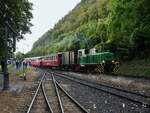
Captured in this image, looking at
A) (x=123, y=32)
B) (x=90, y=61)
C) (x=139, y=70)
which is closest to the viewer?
(x=139, y=70)

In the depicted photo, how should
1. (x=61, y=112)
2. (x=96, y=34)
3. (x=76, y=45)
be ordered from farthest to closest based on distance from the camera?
(x=76, y=45) → (x=96, y=34) → (x=61, y=112)

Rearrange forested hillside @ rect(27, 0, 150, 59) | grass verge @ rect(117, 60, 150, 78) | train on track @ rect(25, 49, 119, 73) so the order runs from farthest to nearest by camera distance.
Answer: train on track @ rect(25, 49, 119, 73) → grass verge @ rect(117, 60, 150, 78) → forested hillside @ rect(27, 0, 150, 59)

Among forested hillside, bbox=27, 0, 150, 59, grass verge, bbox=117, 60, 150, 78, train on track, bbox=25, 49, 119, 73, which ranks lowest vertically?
grass verge, bbox=117, 60, 150, 78

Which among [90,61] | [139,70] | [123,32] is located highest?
[123,32]

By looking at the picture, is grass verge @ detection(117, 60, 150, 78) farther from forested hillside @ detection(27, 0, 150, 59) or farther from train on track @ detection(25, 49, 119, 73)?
forested hillside @ detection(27, 0, 150, 59)

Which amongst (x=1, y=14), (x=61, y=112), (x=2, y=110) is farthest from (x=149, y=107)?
(x=1, y=14)

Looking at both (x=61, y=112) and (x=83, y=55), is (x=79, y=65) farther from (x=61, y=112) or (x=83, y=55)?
(x=61, y=112)

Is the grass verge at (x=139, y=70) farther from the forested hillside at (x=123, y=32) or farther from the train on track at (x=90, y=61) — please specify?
the forested hillside at (x=123, y=32)

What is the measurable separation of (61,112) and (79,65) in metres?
19.0

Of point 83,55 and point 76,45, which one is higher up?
point 76,45

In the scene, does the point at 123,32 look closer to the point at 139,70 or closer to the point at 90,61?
the point at 139,70

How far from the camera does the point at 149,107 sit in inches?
276

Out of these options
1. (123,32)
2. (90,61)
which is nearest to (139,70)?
(123,32)

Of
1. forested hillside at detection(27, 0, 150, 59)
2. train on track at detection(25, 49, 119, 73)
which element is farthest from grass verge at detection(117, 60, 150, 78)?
forested hillside at detection(27, 0, 150, 59)
